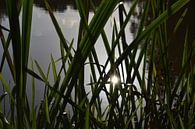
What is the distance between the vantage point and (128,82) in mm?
356

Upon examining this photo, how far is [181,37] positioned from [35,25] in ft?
5.65

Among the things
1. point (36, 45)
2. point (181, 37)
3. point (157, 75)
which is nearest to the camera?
point (157, 75)

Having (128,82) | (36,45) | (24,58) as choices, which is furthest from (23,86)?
(36,45)

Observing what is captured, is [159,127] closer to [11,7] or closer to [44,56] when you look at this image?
[11,7]

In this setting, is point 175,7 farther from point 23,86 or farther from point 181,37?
point 181,37

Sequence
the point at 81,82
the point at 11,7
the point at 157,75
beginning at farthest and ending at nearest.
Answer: the point at 157,75 < the point at 81,82 < the point at 11,7

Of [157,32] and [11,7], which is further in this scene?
[157,32]

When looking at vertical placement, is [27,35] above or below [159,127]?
above

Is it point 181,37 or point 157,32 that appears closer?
point 157,32

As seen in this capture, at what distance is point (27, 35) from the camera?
19 cm

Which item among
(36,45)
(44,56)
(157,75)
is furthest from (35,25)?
(157,75)

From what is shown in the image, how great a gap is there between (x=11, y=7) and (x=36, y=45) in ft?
9.33

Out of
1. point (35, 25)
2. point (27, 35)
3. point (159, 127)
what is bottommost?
point (159, 127)

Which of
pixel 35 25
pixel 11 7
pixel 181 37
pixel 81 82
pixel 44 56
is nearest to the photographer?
pixel 11 7
